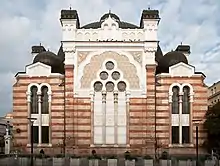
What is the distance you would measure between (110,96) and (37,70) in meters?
7.39

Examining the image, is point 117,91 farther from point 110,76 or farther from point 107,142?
point 107,142

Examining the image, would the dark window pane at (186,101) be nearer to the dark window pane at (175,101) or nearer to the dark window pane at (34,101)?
the dark window pane at (175,101)

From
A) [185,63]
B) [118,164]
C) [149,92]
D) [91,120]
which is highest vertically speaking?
[185,63]

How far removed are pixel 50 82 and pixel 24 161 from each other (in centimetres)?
1156

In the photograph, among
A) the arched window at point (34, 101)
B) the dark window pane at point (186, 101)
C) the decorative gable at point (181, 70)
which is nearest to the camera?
the dark window pane at point (186, 101)

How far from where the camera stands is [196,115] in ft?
143

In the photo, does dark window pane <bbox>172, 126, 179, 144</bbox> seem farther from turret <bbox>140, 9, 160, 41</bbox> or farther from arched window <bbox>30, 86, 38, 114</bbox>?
arched window <bbox>30, 86, 38, 114</bbox>

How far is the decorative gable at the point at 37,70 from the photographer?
43969 millimetres

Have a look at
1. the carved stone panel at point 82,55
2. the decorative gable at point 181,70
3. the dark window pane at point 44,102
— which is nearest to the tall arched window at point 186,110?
the decorative gable at point 181,70

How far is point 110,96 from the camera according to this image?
143 feet

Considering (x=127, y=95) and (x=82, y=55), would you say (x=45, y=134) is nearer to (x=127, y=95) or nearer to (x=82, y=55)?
(x=82, y=55)

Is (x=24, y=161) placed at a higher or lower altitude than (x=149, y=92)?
lower

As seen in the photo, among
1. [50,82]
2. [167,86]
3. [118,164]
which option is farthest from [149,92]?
[118,164]

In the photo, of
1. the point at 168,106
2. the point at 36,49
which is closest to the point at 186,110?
the point at 168,106
